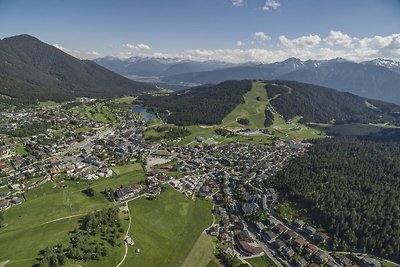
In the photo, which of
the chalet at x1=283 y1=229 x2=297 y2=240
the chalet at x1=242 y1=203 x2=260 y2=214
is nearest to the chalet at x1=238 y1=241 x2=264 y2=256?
the chalet at x1=283 y1=229 x2=297 y2=240

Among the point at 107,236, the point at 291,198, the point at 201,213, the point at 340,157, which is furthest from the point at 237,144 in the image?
the point at 107,236

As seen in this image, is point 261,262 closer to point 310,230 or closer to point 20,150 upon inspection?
point 310,230

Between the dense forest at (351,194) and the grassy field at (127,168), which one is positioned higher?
the grassy field at (127,168)

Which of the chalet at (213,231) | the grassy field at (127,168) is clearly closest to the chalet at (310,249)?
the chalet at (213,231)

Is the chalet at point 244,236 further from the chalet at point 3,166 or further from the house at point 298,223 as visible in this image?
the chalet at point 3,166

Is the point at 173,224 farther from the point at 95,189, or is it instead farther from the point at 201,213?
the point at 95,189

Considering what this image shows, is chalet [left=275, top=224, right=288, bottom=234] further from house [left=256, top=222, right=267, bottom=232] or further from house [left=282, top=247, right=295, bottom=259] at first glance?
house [left=282, top=247, right=295, bottom=259]

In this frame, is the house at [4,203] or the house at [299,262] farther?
the house at [4,203]

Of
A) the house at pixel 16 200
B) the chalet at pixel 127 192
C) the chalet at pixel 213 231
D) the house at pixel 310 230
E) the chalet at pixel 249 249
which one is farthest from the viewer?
the chalet at pixel 127 192
